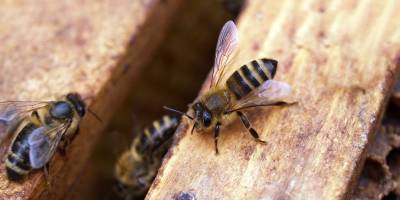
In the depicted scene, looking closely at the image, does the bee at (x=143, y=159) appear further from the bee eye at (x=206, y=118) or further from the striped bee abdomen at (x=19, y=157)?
the striped bee abdomen at (x=19, y=157)

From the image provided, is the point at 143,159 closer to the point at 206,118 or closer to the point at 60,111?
the point at 60,111

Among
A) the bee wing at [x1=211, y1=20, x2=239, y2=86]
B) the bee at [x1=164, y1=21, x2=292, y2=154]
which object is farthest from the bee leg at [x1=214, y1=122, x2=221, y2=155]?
the bee wing at [x1=211, y1=20, x2=239, y2=86]

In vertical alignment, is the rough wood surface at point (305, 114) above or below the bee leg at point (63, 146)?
below

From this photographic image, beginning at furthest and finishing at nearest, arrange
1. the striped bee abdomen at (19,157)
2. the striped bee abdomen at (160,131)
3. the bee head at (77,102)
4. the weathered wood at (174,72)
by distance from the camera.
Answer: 1. the weathered wood at (174,72)
2. the striped bee abdomen at (160,131)
3. the bee head at (77,102)
4. the striped bee abdomen at (19,157)

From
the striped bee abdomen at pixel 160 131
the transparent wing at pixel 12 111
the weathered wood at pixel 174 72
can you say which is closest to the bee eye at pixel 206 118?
the striped bee abdomen at pixel 160 131

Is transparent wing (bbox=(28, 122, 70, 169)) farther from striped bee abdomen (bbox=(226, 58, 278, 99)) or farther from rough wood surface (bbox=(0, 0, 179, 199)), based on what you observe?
striped bee abdomen (bbox=(226, 58, 278, 99))

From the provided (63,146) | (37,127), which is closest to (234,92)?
(63,146)

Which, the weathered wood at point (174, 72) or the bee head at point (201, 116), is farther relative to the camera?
the weathered wood at point (174, 72)
